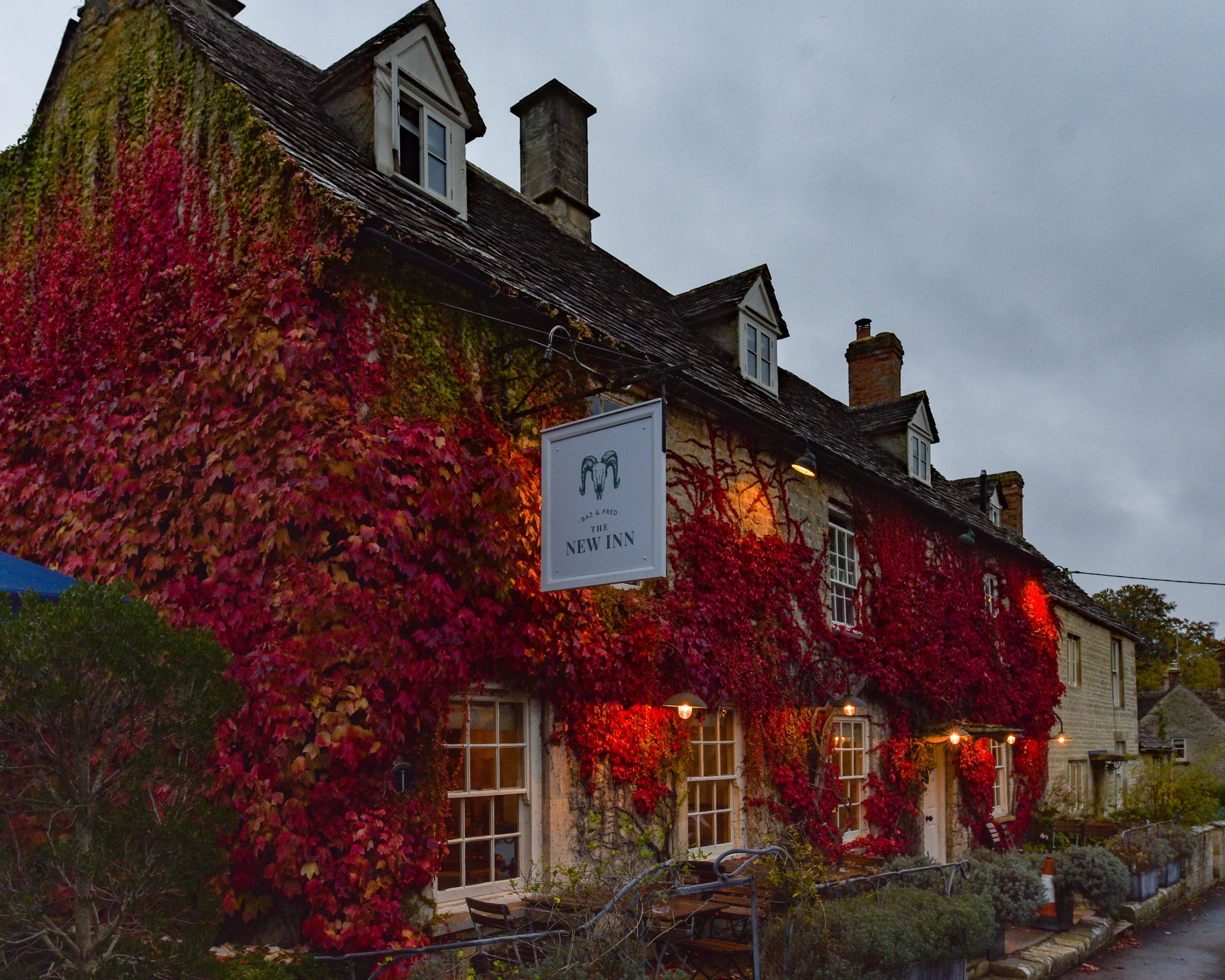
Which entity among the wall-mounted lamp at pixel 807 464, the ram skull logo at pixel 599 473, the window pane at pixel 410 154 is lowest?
the ram skull logo at pixel 599 473

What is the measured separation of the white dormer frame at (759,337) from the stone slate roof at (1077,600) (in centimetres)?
1005

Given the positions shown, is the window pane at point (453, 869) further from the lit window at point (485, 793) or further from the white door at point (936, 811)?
the white door at point (936, 811)

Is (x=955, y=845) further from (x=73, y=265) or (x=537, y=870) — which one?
(x=73, y=265)

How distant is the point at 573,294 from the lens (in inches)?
456

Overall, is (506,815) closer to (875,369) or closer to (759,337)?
(759,337)

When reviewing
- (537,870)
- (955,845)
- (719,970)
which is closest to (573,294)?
(537,870)

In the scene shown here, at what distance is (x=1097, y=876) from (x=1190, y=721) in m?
38.7

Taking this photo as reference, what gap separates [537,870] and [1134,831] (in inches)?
461

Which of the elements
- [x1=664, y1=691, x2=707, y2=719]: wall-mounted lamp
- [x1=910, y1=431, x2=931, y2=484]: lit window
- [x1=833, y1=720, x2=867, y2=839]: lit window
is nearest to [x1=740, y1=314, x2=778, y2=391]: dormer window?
[x1=910, y1=431, x2=931, y2=484]: lit window

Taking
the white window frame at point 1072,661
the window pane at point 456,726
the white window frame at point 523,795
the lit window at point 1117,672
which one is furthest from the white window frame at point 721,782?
the lit window at point 1117,672

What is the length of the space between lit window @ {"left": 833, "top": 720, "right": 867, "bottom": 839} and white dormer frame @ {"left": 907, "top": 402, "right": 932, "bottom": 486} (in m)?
5.68

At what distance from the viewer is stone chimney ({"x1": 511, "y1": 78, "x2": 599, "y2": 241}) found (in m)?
15.8

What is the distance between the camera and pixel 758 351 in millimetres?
15000

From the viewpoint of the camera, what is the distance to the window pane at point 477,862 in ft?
28.2
